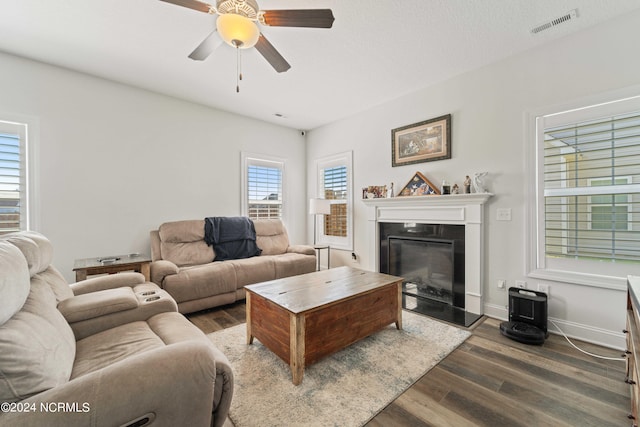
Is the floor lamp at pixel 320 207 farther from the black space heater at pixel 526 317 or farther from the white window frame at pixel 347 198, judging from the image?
the black space heater at pixel 526 317

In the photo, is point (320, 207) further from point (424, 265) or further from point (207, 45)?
point (207, 45)

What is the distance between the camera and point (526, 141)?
2680 mm

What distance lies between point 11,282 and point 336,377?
71.4 inches

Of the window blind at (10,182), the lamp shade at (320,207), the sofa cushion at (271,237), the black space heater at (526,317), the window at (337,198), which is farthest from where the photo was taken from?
the window at (337,198)

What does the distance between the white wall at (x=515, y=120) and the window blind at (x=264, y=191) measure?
2230mm

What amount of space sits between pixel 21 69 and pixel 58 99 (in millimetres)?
372

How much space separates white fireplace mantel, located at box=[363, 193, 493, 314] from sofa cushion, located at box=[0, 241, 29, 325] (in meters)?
3.45

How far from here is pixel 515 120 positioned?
2754 mm

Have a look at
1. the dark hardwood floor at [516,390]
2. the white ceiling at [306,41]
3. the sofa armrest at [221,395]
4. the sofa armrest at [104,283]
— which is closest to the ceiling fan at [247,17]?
the white ceiling at [306,41]

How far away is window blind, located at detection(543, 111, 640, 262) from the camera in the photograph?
2.19 m

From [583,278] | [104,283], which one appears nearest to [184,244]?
[104,283]

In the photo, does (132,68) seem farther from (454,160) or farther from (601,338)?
(601,338)

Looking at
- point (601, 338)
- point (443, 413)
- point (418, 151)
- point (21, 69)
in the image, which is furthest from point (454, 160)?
point (21, 69)

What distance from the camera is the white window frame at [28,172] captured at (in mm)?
2805
